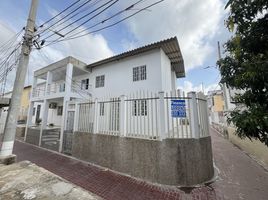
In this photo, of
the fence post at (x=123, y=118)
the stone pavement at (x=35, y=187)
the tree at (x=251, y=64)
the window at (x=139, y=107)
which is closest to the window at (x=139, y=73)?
the fence post at (x=123, y=118)

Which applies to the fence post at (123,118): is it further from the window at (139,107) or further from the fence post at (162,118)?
the fence post at (162,118)

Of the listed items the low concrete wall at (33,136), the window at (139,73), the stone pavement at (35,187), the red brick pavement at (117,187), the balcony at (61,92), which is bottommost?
the red brick pavement at (117,187)

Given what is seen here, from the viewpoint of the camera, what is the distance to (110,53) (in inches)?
464

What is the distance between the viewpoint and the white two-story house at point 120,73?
9343 mm

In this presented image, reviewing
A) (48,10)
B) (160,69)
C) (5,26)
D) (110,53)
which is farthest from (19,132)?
(160,69)

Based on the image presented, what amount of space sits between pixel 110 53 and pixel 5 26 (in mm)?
6526

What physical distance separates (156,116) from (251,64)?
2993 millimetres

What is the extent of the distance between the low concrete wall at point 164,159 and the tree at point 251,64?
206cm

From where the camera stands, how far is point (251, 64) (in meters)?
2.51

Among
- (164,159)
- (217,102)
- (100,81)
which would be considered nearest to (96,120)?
(164,159)

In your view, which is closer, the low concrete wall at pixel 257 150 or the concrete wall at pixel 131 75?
the low concrete wall at pixel 257 150

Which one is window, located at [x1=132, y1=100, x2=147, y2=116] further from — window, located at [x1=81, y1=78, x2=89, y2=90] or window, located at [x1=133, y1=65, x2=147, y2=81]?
window, located at [x1=81, y1=78, x2=89, y2=90]

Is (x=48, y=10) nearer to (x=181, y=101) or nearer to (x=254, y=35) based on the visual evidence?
(x=181, y=101)

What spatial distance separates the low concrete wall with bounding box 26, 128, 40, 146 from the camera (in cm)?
1122
